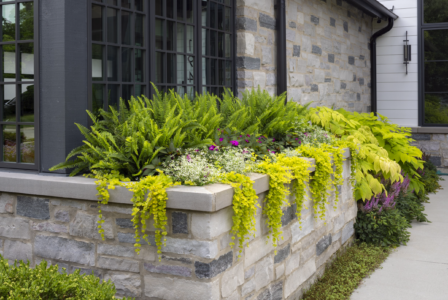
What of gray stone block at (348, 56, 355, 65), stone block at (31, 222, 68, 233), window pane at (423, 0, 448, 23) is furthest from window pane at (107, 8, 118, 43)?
window pane at (423, 0, 448, 23)

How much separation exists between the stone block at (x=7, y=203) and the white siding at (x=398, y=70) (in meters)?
9.05

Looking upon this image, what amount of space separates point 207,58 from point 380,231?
2743 millimetres

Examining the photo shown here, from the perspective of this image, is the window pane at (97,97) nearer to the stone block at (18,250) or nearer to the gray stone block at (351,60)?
the stone block at (18,250)

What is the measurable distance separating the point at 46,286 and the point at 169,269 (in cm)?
73

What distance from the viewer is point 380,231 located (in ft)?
17.4

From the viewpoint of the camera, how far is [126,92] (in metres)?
4.08

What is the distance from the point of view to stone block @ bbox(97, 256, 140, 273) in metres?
2.98

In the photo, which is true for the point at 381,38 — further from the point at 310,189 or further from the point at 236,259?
the point at 236,259

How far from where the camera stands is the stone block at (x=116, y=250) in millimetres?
2998

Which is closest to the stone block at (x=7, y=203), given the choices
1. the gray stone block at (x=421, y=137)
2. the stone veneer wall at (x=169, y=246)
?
the stone veneer wall at (x=169, y=246)

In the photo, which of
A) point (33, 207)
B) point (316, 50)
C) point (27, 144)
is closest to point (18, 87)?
point (27, 144)

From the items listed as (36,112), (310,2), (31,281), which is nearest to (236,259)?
(31,281)

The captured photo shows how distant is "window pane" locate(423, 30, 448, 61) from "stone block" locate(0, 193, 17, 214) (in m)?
9.56

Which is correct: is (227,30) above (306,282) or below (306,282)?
above
